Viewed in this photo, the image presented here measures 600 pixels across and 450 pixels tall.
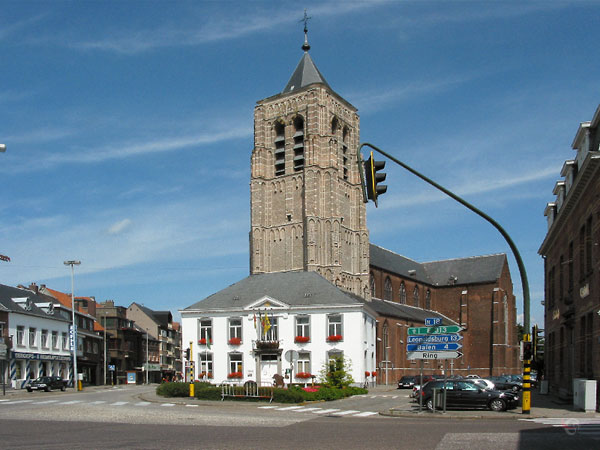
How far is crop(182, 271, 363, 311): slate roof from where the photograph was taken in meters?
48.9

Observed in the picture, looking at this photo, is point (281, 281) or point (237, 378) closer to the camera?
point (237, 378)

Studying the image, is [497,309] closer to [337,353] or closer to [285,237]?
[285,237]

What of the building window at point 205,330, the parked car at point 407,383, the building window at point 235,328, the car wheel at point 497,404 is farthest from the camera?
the building window at point 205,330

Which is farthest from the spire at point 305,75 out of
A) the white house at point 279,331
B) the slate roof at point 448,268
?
the white house at point 279,331

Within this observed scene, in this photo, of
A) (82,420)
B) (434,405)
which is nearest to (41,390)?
(82,420)

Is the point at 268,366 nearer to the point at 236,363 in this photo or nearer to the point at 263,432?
the point at 236,363

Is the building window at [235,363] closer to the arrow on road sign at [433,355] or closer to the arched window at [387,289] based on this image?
the arrow on road sign at [433,355]

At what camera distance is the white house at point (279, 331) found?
4728 centimetres

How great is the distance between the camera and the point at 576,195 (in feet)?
97.4

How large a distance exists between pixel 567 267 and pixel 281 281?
2368cm

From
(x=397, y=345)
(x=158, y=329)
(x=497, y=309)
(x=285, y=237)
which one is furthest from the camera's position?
(x=158, y=329)

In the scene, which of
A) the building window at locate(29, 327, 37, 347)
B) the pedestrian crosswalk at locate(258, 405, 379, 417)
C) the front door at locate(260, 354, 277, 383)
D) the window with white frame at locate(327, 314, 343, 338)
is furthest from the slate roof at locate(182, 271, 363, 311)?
the pedestrian crosswalk at locate(258, 405, 379, 417)

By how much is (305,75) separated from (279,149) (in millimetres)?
9977

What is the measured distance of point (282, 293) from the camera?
5116 cm
